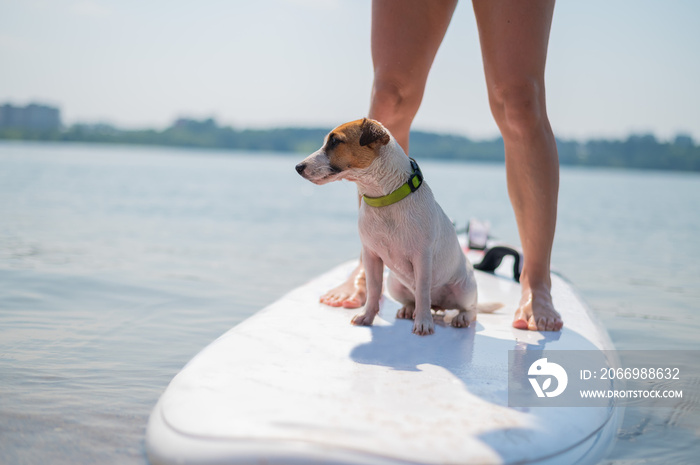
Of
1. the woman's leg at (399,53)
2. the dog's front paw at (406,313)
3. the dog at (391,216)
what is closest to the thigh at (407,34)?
the woman's leg at (399,53)

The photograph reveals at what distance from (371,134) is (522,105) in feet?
3.21

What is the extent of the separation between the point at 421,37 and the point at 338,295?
53.7 inches

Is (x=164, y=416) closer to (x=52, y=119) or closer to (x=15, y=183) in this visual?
(x=15, y=183)

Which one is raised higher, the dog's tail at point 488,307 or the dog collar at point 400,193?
the dog collar at point 400,193

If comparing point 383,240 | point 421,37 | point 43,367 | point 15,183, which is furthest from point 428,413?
point 15,183

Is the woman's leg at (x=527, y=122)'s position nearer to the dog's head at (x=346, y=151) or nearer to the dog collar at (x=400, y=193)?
the dog collar at (x=400, y=193)

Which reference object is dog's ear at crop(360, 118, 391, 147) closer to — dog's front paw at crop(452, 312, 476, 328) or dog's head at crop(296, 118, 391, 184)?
dog's head at crop(296, 118, 391, 184)

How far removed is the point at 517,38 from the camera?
2951 mm

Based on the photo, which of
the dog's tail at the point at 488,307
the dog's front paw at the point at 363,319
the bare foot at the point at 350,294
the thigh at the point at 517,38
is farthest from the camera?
the dog's tail at the point at 488,307

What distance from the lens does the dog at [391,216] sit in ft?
7.80

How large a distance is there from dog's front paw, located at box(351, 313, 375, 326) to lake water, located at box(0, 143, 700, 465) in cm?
85

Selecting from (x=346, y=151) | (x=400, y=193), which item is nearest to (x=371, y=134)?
(x=346, y=151)

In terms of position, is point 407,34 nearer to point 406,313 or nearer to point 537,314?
point 406,313

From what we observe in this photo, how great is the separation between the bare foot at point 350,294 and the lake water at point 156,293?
782 millimetres
